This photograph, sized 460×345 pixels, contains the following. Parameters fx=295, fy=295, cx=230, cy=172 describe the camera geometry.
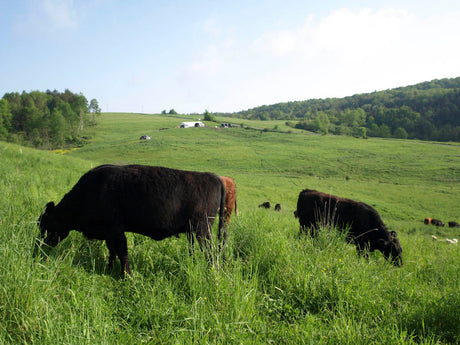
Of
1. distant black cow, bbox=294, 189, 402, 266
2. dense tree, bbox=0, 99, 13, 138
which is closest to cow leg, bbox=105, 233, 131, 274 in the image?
distant black cow, bbox=294, 189, 402, 266

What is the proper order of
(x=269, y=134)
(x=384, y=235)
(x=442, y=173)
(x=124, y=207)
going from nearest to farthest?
(x=124, y=207) < (x=384, y=235) < (x=442, y=173) < (x=269, y=134)

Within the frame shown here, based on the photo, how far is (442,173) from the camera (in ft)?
144

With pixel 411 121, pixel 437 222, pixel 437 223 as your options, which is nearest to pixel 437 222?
pixel 437 222

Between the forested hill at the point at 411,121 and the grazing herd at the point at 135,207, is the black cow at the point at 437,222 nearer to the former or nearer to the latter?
the grazing herd at the point at 135,207

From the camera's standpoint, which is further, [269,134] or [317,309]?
[269,134]

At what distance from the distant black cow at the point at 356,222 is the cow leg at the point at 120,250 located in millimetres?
4492

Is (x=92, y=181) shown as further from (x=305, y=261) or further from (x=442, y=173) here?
(x=442, y=173)

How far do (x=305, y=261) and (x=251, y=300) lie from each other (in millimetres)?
1454

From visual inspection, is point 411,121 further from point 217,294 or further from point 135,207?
point 217,294

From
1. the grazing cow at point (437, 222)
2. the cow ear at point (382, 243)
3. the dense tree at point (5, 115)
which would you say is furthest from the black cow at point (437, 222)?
the dense tree at point (5, 115)

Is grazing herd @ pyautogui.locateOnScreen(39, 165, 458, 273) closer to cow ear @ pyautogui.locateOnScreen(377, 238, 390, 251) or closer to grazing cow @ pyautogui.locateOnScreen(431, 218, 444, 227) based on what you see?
cow ear @ pyautogui.locateOnScreen(377, 238, 390, 251)

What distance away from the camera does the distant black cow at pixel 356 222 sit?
731 centimetres

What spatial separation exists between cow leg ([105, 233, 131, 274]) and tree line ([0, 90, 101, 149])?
2899 inches

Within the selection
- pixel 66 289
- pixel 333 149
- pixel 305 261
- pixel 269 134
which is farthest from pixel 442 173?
pixel 66 289
